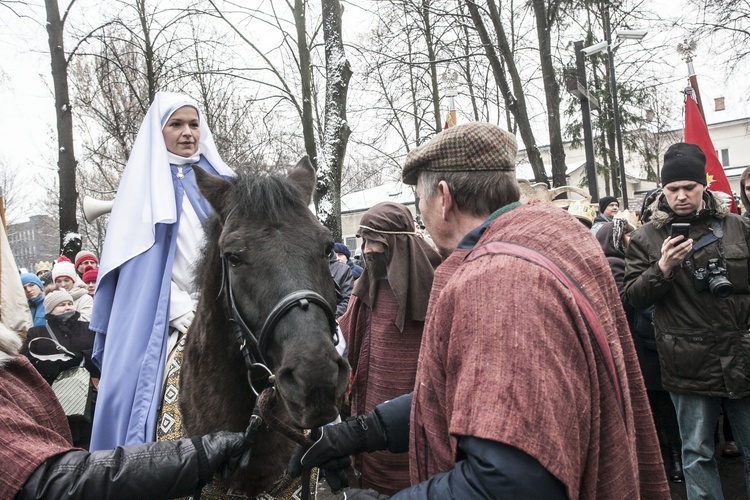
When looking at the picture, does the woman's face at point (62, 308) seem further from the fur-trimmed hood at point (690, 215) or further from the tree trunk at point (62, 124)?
the tree trunk at point (62, 124)

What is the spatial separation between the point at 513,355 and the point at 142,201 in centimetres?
245

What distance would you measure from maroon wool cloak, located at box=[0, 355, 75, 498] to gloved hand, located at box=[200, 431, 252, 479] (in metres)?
0.44

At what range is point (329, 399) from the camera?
182 centimetres

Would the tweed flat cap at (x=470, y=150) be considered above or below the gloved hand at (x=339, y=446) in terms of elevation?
above

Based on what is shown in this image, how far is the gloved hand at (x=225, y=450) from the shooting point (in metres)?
1.87

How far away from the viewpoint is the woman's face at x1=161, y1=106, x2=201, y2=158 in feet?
11.2

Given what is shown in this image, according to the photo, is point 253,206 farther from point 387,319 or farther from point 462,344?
point 387,319

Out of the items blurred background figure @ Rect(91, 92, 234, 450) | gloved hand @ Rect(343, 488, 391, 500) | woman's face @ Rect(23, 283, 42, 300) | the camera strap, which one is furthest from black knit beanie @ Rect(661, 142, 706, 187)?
woman's face @ Rect(23, 283, 42, 300)

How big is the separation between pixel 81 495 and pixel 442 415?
3.59ft

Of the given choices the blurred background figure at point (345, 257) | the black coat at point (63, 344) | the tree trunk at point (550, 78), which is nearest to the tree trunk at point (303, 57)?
the blurred background figure at point (345, 257)

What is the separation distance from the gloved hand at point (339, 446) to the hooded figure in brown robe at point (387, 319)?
4.80 feet

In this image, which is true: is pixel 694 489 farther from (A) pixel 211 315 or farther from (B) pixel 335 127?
(B) pixel 335 127

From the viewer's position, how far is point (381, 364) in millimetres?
3705

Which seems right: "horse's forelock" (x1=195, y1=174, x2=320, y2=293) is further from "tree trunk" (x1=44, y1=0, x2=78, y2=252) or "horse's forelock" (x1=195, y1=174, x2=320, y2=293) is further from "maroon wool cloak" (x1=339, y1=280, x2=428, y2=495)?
"tree trunk" (x1=44, y1=0, x2=78, y2=252)
